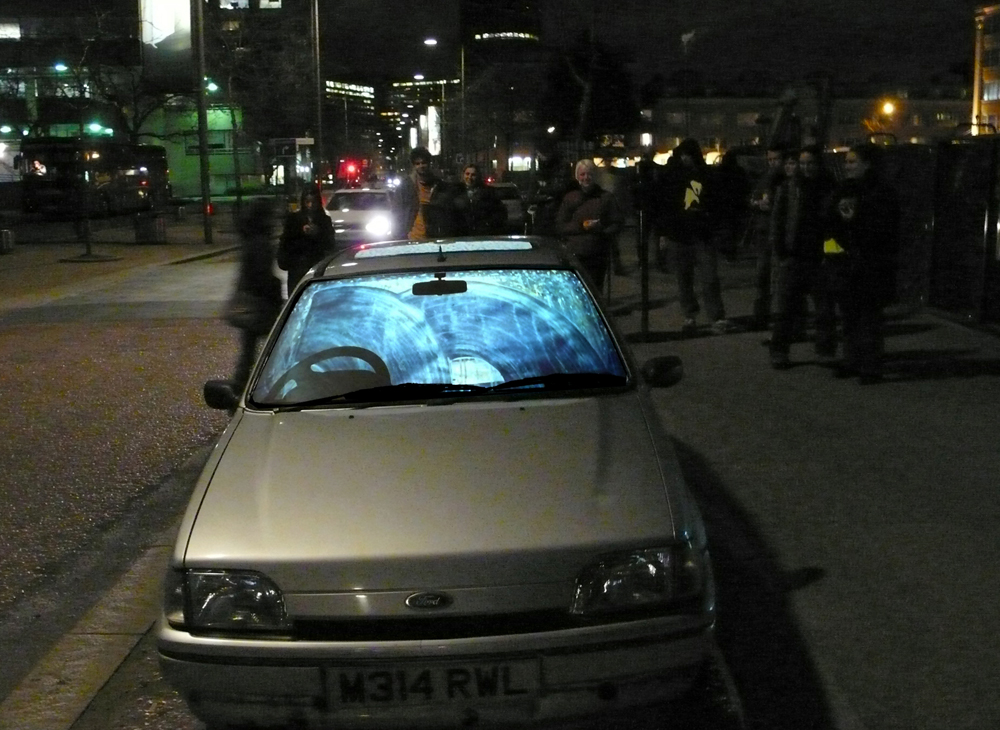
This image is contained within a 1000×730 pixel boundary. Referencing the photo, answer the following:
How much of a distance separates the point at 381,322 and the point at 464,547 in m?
A: 1.77

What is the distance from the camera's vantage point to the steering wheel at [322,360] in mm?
4790

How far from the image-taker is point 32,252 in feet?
102

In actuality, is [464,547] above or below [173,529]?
above


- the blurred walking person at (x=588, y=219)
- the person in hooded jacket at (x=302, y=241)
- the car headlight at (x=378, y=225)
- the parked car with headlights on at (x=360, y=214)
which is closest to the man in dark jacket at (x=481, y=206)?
the blurred walking person at (x=588, y=219)

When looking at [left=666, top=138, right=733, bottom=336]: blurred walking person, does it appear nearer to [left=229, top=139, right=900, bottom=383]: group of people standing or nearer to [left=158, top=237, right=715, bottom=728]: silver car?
[left=229, top=139, right=900, bottom=383]: group of people standing

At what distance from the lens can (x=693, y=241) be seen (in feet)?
42.3

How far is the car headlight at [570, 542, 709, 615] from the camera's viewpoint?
3549 millimetres

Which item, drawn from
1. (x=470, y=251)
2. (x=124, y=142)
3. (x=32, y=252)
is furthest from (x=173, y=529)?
(x=124, y=142)

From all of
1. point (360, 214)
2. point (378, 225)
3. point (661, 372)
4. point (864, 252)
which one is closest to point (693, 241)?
point (864, 252)

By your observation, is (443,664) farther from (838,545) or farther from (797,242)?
(797,242)

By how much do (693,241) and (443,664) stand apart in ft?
32.8

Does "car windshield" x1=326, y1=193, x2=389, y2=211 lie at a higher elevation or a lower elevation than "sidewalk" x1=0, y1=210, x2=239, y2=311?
higher

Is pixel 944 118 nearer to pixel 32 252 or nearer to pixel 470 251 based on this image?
pixel 32 252

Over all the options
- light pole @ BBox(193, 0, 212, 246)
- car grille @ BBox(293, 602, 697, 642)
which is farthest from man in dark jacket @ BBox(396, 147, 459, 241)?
light pole @ BBox(193, 0, 212, 246)
